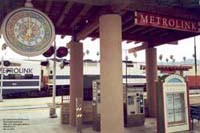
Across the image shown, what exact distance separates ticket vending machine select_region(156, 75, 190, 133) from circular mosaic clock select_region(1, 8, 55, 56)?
3.84m

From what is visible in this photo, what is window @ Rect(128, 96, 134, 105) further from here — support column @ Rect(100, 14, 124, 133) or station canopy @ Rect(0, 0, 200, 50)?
support column @ Rect(100, 14, 124, 133)

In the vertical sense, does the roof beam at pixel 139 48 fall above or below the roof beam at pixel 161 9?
below

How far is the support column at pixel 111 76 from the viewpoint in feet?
23.5

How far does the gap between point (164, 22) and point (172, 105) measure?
2.61 m

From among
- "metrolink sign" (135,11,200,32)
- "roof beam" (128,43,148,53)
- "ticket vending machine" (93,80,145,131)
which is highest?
"roof beam" (128,43,148,53)

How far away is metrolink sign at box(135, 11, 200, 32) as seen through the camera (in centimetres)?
720

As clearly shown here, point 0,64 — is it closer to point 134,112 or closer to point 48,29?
point 134,112

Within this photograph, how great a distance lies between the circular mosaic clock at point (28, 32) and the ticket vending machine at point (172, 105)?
3841 millimetres

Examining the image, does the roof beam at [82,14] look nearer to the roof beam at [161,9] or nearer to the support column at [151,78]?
the roof beam at [161,9]

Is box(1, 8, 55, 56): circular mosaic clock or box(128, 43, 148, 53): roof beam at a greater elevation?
box(128, 43, 148, 53): roof beam

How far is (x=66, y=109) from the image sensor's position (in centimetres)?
1252

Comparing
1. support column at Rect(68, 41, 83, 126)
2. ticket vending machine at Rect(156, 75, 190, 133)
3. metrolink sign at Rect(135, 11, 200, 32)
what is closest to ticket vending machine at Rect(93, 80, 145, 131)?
support column at Rect(68, 41, 83, 126)

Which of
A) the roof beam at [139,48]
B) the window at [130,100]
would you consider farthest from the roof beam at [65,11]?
the roof beam at [139,48]

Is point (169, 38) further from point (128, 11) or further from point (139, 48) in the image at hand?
point (128, 11)
